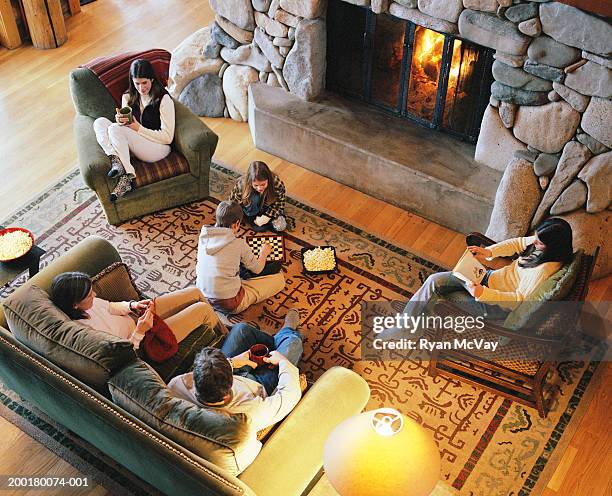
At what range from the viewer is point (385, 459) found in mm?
1894

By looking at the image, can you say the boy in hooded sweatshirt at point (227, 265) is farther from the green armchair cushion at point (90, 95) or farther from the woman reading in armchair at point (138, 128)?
the green armchair cushion at point (90, 95)

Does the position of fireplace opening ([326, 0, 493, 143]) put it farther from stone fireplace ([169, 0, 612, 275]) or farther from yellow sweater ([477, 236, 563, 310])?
yellow sweater ([477, 236, 563, 310])

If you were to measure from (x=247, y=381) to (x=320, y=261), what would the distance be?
1.30 meters

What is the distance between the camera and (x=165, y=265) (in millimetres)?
4082

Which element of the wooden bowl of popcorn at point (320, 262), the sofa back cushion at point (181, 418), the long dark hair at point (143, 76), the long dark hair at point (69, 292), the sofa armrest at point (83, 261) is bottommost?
the wooden bowl of popcorn at point (320, 262)

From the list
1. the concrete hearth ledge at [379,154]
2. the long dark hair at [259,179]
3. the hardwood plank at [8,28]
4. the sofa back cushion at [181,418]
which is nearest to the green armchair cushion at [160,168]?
the long dark hair at [259,179]

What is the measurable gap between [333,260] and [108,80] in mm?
1823

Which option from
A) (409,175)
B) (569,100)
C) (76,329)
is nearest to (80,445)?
(76,329)

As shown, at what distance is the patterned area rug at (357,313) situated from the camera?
3223mm

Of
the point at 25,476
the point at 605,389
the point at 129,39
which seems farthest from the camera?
the point at 129,39

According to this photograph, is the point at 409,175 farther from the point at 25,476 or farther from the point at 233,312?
the point at 25,476

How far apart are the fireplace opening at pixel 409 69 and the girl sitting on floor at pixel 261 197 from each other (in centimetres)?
104

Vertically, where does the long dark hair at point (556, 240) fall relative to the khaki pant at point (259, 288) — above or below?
above

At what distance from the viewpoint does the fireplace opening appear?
13.5 ft
